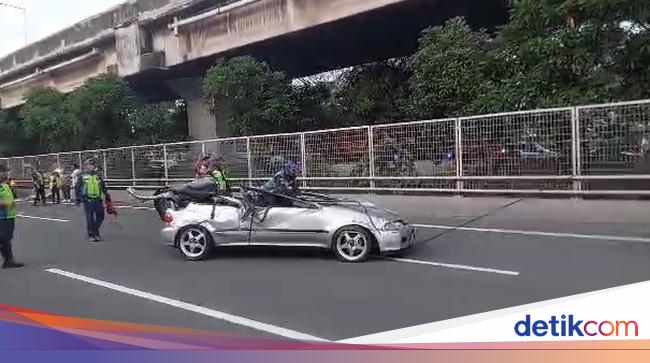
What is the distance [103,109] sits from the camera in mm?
27938

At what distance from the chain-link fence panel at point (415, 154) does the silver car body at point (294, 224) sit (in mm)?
6252

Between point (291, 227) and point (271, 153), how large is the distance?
33.4 feet

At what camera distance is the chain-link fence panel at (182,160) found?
2220 cm

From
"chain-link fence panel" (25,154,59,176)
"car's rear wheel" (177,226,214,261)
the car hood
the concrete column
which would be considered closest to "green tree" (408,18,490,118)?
the car hood

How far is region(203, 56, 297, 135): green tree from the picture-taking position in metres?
22.1

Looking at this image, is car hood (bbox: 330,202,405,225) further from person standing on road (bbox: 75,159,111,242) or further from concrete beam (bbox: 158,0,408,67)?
concrete beam (bbox: 158,0,408,67)

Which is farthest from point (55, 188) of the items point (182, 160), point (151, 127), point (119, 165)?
point (151, 127)

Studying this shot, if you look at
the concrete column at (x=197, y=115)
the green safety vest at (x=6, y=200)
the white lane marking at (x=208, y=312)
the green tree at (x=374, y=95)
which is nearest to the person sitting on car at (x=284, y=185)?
the white lane marking at (x=208, y=312)

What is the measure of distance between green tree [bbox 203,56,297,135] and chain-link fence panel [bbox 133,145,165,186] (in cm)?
296

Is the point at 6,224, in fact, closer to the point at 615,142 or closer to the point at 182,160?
the point at 615,142

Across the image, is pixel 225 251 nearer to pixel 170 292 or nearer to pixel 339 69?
pixel 170 292

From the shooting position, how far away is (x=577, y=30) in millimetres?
13477

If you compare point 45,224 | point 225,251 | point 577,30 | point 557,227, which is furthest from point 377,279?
point 45,224

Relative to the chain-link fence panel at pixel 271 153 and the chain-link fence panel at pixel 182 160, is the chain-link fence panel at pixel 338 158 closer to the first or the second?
the chain-link fence panel at pixel 271 153
